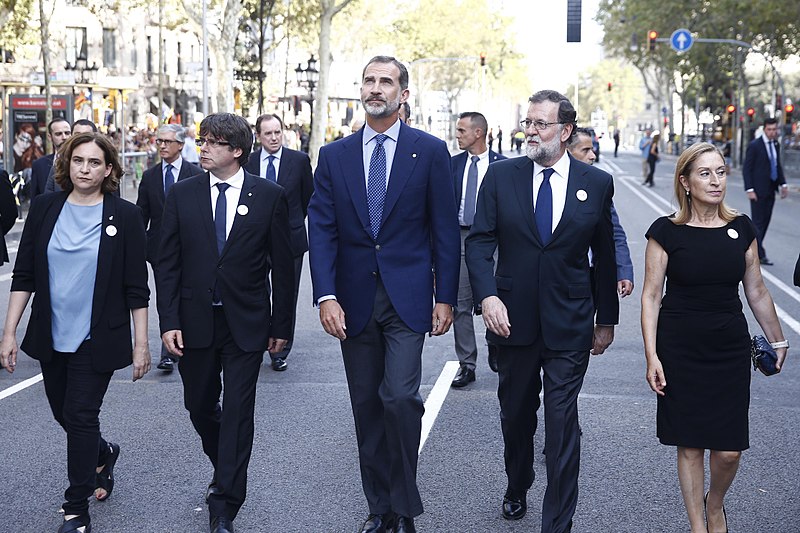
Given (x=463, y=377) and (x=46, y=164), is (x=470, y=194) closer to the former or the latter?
(x=463, y=377)

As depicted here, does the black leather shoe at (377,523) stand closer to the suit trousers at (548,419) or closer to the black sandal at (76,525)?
the suit trousers at (548,419)

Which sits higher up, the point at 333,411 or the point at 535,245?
the point at 535,245

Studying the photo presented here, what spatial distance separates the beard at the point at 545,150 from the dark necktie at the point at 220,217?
1.35m

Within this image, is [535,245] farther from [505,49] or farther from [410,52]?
[505,49]

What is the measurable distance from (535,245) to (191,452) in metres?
2.51

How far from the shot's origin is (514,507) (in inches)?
218

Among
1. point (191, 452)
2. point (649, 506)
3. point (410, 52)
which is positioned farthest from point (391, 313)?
point (410, 52)

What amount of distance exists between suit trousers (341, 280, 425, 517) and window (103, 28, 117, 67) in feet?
195

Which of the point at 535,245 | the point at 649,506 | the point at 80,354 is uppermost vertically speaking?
the point at 535,245

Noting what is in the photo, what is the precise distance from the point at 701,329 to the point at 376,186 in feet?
4.79

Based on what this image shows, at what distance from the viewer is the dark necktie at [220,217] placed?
5.42 meters

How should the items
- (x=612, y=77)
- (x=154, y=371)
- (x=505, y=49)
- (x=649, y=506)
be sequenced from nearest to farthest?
(x=649, y=506) → (x=154, y=371) → (x=505, y=49) → (x=612, y=77)

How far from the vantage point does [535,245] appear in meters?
5.19

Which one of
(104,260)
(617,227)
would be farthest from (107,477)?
(617,227)
